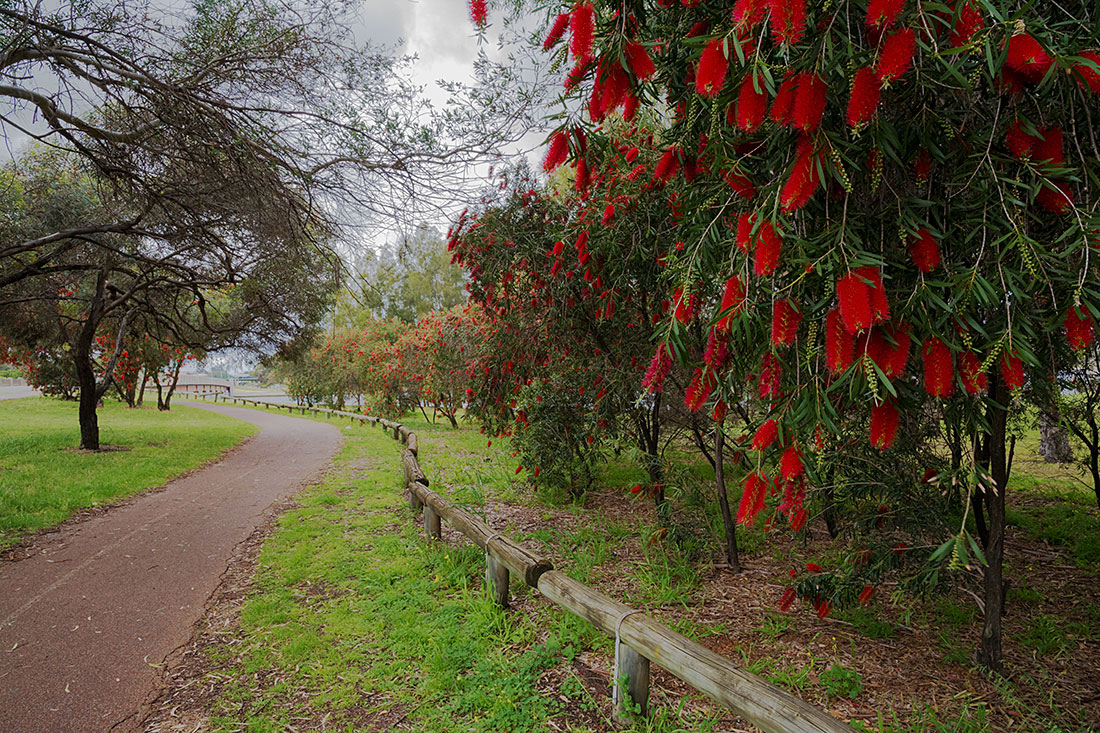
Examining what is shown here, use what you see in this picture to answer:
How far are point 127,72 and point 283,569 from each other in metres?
3.96

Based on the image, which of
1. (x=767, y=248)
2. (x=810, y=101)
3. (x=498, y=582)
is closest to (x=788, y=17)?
(x=810, y=101)

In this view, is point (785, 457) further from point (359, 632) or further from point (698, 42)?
point (359, 632)

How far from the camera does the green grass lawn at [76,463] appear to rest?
6.13 meters

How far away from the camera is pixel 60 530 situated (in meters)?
5.64

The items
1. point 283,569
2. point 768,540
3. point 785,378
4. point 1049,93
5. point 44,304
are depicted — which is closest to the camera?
point 1049,93

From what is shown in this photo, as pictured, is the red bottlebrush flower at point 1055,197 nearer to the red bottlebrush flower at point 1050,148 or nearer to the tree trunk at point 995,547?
the red bottlebrush flower at point 1050,148

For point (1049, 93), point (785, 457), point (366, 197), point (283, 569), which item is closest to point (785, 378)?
point (785, 457)

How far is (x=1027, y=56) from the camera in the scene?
1197 mm

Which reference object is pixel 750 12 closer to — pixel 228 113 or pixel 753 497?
pixel 753 497

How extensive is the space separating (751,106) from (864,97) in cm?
26

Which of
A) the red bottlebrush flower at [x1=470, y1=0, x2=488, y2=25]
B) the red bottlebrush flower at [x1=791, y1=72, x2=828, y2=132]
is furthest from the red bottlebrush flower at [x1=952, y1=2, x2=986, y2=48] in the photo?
the red bottlebrush flower at [x1=470, y1=0, x2=488, y2=25]

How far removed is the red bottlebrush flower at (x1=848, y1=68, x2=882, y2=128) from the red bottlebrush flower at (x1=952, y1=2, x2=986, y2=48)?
0.20 metres

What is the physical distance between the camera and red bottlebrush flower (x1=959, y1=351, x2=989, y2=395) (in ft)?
4.45

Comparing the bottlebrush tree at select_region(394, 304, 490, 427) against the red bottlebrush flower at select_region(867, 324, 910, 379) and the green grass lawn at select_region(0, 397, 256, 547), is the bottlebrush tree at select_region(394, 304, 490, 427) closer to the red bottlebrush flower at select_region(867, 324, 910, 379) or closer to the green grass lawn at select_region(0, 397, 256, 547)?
the green grass lawn at select_region(0, 397, 256, 547)
